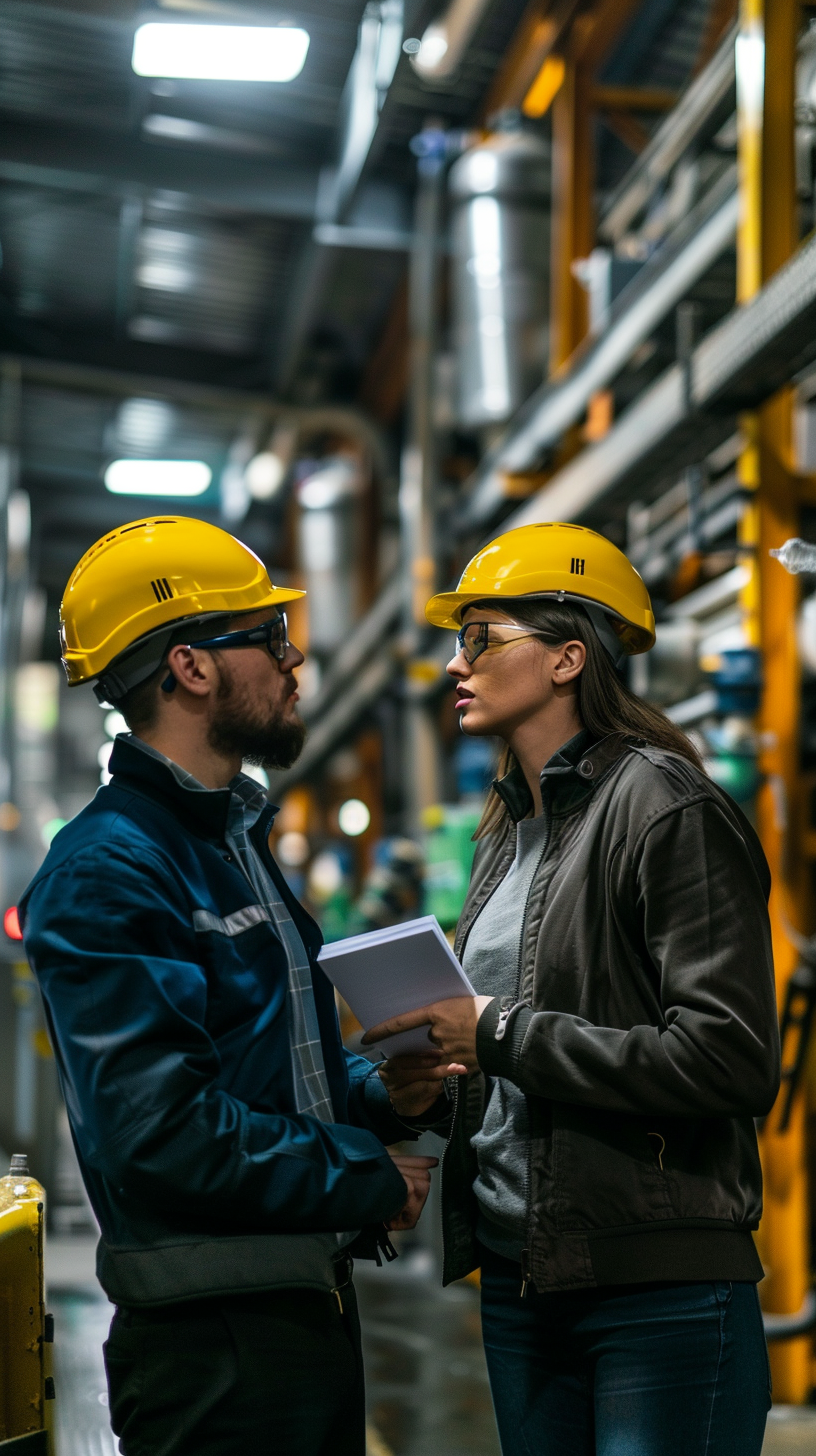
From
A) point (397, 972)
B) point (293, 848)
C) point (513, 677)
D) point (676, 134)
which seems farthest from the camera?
point (293, 848)

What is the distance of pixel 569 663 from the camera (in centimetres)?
200

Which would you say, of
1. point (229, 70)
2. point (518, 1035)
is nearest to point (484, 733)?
point (518, 1035)

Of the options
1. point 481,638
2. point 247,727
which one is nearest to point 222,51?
point 481,638

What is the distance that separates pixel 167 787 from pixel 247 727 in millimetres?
167

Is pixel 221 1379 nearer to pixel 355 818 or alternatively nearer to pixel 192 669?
pixel 192 669

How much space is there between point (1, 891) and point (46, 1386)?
10.2 metres

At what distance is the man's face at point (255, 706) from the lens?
75.9 inches

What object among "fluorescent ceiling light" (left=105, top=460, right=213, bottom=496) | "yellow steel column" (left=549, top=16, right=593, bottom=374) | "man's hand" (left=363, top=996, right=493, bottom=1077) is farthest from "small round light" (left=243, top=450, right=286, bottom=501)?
"man's hand" (left=363, top=996, right=493, bottom=1077)

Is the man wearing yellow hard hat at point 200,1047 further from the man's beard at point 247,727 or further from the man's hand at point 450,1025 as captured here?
the man's hand at point 450,1025

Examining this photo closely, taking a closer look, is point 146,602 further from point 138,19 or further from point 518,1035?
point 138,19

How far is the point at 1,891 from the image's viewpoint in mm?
11766

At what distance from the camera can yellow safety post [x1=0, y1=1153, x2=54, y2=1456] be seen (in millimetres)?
1922

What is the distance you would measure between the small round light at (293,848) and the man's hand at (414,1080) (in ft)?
42.1

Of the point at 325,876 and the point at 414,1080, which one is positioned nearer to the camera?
the point at 414,1080
